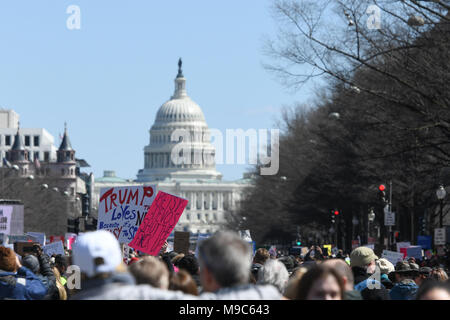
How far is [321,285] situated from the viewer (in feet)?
22.0

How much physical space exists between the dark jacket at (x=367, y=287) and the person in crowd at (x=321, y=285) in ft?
10.4

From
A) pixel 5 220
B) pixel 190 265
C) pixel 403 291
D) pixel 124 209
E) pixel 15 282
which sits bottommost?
pixel 403 291

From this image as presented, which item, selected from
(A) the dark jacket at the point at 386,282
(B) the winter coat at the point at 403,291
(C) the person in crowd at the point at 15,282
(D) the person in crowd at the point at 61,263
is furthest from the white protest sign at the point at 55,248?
(C) the person in crowd at the point at 15,282

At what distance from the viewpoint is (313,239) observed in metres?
113

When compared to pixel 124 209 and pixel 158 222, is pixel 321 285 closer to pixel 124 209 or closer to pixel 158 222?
pixel 158 222

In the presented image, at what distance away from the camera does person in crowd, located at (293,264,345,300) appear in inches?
262

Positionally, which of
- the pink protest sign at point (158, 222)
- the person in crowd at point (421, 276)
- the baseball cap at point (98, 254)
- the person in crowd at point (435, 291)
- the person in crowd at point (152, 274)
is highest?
the pink protest sign at point (158, 222)

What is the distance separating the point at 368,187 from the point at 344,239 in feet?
80.6

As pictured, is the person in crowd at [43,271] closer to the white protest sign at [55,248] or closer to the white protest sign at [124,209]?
the white protest sign at [124,209]

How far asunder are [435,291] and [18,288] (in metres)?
4.43

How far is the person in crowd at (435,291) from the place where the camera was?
651 centimetres

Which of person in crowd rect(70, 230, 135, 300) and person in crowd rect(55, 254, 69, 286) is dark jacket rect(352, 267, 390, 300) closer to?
person in crowd rect(70, 230, 135, 300)

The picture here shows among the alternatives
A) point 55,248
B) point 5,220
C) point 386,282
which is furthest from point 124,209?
point 5,220
